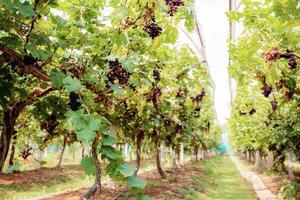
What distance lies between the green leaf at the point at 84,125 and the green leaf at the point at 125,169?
0.93 feet

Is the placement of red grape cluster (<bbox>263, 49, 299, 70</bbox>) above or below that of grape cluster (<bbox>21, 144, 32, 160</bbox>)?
above

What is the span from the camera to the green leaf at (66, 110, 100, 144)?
2484 millimetres

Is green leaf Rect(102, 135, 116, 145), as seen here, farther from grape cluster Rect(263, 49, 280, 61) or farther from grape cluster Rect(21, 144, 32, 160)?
grape cluster Rect(263, 49, 280, 61)

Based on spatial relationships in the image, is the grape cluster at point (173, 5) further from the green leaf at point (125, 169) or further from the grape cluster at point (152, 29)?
the green leaf at point (125, 169)

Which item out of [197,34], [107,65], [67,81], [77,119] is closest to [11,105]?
[107,65]

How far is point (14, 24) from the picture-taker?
10.8ft

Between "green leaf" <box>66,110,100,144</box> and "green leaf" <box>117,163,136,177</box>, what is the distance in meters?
0.28

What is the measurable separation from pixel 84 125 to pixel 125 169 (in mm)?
396

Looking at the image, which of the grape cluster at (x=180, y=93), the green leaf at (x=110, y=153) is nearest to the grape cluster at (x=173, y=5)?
the green leaf at (x=110, y=153)

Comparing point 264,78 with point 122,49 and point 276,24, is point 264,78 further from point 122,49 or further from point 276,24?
point 122,49

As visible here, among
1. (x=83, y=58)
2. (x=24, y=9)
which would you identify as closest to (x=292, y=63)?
(x=83, y=58)

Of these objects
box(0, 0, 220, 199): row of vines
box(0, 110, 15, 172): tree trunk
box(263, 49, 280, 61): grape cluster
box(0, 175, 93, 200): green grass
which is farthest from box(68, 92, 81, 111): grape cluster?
box(0, 175, 93, 200): green grass

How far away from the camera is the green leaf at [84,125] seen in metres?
2.48

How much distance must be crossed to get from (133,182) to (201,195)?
16.1 meters
